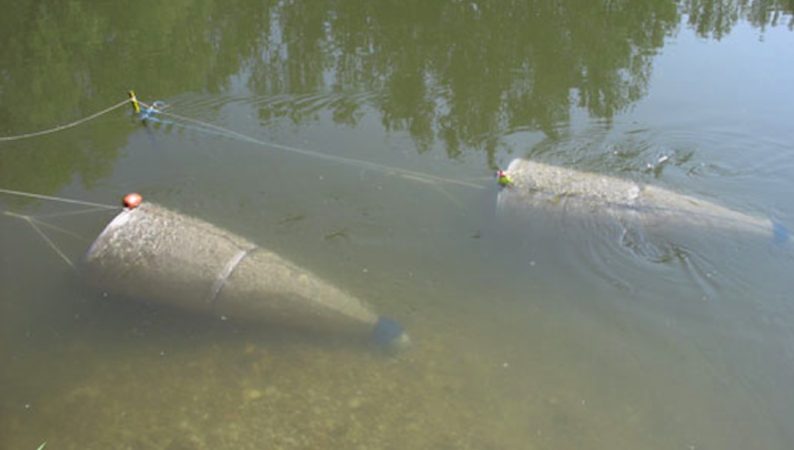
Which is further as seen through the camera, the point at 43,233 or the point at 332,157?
the point at 332,157

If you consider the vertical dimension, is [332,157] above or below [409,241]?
above

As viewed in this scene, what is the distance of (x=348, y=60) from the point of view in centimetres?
1096

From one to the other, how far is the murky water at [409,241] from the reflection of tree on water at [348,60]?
0.07m

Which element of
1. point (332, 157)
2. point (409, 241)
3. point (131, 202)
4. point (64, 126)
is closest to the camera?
point (131, 202)

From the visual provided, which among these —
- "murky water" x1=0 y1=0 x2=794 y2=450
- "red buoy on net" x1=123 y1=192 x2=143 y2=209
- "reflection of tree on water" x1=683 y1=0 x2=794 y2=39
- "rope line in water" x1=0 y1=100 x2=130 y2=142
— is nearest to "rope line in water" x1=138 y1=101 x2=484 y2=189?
"murky water" x1=0 y1=0 x2=794 y2=450

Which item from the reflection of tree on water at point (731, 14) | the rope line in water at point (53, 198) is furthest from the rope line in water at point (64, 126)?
the reflection of tree on water at point (731, 14)

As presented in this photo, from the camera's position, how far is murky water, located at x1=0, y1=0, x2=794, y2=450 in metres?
5.13

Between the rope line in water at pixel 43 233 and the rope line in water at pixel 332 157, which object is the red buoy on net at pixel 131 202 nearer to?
the rope line in water at pixel 43 233

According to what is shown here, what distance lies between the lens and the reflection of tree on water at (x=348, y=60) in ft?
29.8

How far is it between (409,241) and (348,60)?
536 centimetres

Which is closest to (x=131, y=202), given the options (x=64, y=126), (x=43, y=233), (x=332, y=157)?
(x=43, y=233)

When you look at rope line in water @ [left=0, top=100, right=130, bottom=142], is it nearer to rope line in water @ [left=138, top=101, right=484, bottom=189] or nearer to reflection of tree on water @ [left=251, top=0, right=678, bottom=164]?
rope line in water @ [left=138, top=101, right=484, bottom=189]

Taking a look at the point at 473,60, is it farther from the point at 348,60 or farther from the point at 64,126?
the point at 64,126

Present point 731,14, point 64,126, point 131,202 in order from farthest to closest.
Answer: point 731,14
point 64,126
point 131,202
